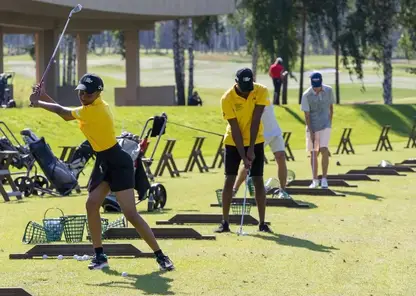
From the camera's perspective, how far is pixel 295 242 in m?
14.0

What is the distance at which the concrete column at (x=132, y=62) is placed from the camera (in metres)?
60.0

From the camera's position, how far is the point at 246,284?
10.8 meters

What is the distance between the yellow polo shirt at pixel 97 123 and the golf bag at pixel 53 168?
920 centimetres

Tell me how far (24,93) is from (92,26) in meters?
20.3

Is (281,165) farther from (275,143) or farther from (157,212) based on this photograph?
(157,212)

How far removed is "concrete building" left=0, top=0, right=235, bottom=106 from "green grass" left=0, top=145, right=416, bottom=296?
3095 centimetres

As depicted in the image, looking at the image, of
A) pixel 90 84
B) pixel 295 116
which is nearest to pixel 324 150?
pixel 90 84

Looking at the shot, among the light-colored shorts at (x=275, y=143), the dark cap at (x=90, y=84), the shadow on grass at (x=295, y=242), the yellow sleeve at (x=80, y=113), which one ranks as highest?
the dark cap at (x=90, y=84)

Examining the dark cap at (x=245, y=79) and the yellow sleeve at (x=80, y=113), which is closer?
the yellow sleeve at (x=80, y=113)

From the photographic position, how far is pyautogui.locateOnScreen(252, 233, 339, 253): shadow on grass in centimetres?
1339

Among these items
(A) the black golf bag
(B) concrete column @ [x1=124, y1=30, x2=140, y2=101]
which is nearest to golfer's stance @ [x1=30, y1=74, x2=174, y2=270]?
(A) the black golf bag

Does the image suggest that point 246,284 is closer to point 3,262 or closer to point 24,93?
point 3,262

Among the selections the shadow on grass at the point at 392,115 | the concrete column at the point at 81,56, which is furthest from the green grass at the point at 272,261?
the concrete column at the point at 81,56

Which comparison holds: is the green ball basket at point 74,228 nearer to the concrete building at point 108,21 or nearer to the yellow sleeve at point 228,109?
the yellow sleeve at point 228,109
